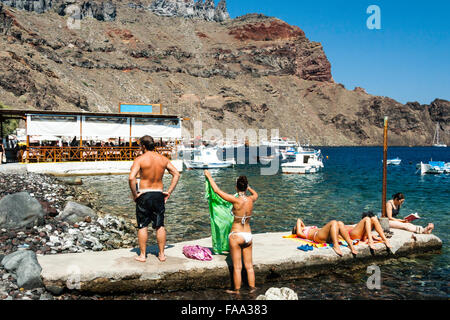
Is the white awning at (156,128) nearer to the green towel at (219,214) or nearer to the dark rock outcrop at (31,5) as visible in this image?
the green towel at (219,214)

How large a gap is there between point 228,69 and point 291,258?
165 metres

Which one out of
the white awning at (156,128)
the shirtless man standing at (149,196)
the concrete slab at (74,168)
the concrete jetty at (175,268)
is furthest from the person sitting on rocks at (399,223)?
the white awning at (156,128)

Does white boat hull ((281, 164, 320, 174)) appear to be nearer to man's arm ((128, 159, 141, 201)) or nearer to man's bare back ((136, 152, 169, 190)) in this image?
man's bare back ((136, 152, 169, 190))

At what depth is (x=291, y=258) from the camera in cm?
841

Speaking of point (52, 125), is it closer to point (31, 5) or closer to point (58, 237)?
point (58, 237)

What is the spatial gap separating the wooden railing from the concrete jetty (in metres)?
23.7

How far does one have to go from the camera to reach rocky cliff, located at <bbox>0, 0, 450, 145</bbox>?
8794 cm

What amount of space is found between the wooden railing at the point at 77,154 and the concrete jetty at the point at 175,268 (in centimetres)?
2374

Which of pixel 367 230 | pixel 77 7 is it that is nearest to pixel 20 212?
pixel 367 230

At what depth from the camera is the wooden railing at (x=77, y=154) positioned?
31.8m

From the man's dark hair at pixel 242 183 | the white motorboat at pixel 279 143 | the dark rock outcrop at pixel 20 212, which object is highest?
the white motorboat at pixel 279 143

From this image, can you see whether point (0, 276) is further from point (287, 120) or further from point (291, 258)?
point (287, 120)

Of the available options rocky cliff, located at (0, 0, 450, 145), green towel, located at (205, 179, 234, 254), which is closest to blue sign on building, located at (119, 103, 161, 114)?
green towel, located at (205, 179, 234, 254)

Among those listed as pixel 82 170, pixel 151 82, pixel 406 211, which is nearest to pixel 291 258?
pixel 406 211
